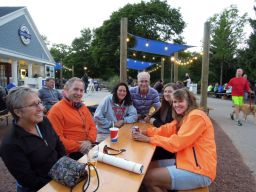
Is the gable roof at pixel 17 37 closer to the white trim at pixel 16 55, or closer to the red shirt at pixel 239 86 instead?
the white trim at pixel 16 55

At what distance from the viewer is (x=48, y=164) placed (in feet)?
7.55

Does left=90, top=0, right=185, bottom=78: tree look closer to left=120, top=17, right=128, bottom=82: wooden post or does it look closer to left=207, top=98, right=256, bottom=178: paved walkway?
left=207, top=98, right=256, bottom=178: paved walkway

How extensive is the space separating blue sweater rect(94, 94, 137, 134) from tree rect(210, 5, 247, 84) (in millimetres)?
29475

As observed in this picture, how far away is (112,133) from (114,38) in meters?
34.7

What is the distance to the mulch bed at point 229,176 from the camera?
3961mm

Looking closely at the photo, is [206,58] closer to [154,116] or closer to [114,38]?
[154,116]

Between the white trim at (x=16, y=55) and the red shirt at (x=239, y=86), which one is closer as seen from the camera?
the red shirt at (x=239, y=86)

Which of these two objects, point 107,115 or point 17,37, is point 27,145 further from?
point 17,37

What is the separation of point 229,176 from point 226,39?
3334 centimetres

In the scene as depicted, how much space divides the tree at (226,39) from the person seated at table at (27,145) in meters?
31.7

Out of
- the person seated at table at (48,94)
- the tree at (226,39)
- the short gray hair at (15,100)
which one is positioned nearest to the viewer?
the short gray hair at (15,100)

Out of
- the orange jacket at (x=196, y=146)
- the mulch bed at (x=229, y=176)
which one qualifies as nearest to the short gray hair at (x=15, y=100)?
the orange jacket at (x=196, y=146)

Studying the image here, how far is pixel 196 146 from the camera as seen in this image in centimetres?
266

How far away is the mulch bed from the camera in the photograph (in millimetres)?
3961
